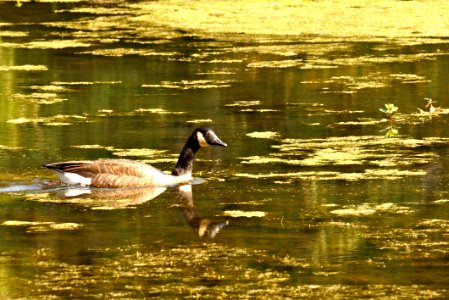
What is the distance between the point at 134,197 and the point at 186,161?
0.73 meters

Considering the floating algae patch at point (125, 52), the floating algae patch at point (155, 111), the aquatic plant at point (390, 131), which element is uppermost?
the floating algae patch at point (125, 52)

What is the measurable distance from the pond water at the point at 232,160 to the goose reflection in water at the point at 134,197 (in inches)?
1.0

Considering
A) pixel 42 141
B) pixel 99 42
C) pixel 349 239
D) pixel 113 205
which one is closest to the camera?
pixel 349 239

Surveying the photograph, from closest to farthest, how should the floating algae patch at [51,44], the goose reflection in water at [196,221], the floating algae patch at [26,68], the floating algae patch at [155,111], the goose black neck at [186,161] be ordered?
the goose reflection in water at [196,221] < the goose black neck at [186,161] < the floating algae patch at [155,111] < the floating algae patch at [26,68] < the floating algae patch at [51,44]

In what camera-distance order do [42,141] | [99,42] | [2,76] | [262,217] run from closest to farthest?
[262,217] → [42,141] → [2,76] → [99,42]

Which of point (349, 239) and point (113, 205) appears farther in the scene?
point (113, 205)

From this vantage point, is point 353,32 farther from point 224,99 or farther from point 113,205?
point 113,205

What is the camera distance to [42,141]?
13.6m

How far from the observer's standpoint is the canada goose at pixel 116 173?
11617 millimetres

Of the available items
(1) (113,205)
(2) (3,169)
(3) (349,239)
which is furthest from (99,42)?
(3) (349,239)

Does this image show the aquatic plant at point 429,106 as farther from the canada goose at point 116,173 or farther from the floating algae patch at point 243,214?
the floating algae patch at point 243,214

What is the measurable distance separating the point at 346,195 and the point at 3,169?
3.03 meters

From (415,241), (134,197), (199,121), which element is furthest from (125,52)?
(415,241)

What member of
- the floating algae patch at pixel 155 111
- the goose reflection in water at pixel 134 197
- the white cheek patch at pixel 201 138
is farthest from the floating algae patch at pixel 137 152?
the floating algae patch at pixel 155 111
